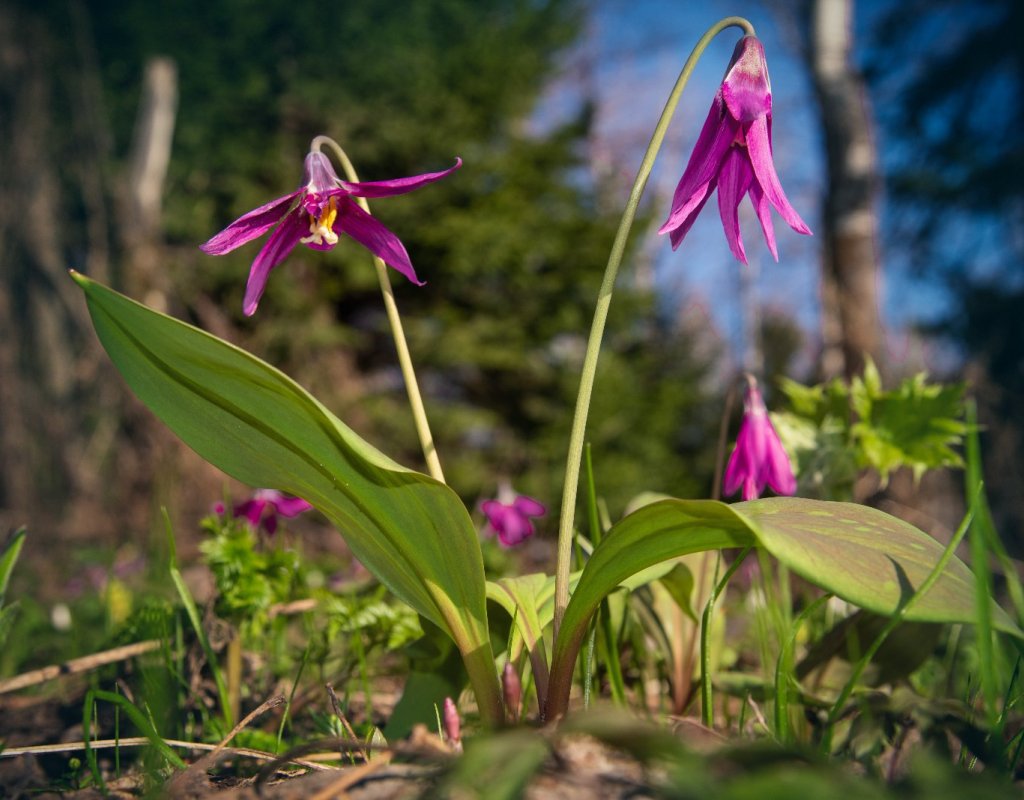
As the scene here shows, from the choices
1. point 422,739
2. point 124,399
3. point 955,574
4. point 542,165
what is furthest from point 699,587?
point 542,165

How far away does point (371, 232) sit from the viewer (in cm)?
123

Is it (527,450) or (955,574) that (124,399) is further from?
(955,574)

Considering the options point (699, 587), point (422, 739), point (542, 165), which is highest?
point (542, 165)

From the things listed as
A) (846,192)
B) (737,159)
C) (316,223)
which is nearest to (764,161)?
(737,159)

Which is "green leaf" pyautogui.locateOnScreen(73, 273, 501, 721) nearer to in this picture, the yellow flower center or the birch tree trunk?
the yellow flower center

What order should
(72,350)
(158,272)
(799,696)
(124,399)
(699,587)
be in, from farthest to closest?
(72,350), (158,272), (124,399), (699,587), (799,696)

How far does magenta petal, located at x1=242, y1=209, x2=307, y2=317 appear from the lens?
120 centimetres

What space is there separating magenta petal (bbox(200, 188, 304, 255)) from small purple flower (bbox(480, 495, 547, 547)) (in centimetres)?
144

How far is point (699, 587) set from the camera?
1614 mm

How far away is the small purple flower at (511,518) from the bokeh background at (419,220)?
3998 millimetres

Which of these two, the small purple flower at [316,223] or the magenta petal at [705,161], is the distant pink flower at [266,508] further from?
the magenta petal at [705,161]

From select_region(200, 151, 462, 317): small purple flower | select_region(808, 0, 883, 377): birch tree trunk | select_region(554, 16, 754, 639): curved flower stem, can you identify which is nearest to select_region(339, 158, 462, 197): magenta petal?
select_region(200, 151, 462, 317): small purple flower

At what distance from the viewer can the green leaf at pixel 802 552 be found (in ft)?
2.38

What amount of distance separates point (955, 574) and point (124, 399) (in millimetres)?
5776
